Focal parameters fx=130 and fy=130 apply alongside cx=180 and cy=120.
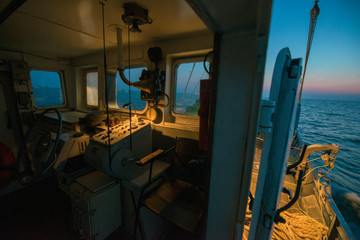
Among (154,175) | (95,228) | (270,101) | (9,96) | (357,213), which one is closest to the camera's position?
(270,101)

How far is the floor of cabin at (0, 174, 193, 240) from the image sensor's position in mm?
1453

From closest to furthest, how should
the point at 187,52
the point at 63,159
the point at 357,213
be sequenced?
the point at 63,159 → the point at 187,52 → the point at 357,213

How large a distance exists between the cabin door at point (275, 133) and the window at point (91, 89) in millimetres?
3726

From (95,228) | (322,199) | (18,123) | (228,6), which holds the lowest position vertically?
(95,228)

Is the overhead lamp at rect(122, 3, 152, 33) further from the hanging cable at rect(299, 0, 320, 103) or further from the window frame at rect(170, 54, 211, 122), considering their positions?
the hanging cable at rect(299, 0, 320, 103)

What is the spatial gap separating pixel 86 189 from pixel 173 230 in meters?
1.09

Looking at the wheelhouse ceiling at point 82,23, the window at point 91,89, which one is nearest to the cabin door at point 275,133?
the wheelhouse ceiling at point 82,23

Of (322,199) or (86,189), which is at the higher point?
(86,189)

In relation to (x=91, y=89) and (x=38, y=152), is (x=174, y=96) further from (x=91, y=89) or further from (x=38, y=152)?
(x=91, y=89)

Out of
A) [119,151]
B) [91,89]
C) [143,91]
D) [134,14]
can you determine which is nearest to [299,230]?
[119,151]

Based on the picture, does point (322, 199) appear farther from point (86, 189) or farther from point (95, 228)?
point (86, 189)

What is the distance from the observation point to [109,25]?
4.96 ft

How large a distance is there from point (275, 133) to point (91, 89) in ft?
13.0

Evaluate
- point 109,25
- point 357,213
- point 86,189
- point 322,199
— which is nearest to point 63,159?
point 86,189
